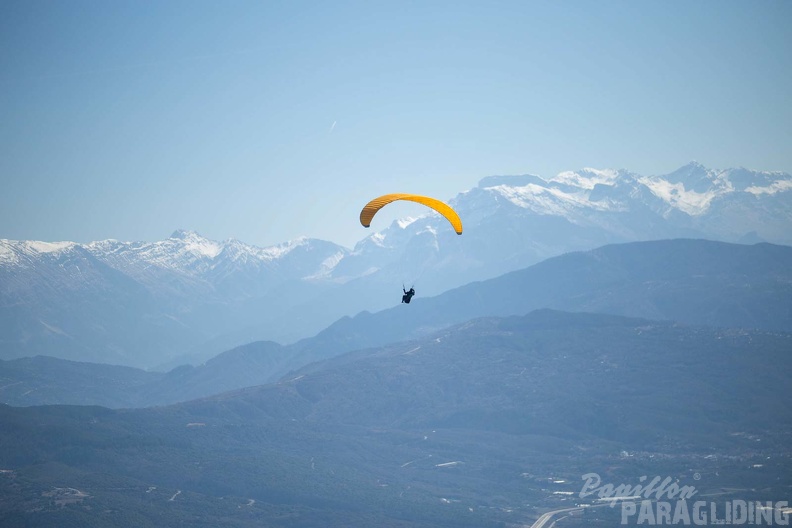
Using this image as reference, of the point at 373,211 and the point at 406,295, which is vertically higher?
the point at 373,211

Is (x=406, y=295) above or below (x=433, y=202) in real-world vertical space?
below

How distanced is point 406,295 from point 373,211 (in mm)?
12273

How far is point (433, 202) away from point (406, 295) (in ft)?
44.0

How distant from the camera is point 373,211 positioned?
Answer: 12138 cm

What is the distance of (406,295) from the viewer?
120 metres

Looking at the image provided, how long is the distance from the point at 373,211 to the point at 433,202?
27.6ft

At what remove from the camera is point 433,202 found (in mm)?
122625
